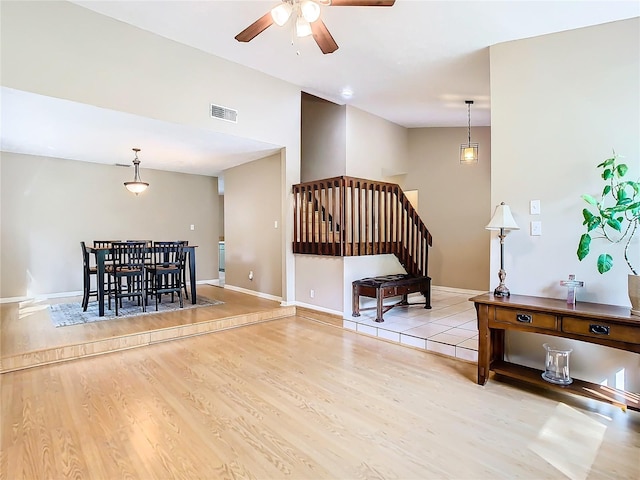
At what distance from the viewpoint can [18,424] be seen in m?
2.17

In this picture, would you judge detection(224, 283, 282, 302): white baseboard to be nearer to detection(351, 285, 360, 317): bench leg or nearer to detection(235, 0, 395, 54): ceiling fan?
detection(351, 285, 360, 317): bench leg

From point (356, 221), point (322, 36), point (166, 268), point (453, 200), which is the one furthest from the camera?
point (453, 200)

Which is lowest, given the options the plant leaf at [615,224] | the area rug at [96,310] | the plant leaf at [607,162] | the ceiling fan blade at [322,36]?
the area rug at [96,310]

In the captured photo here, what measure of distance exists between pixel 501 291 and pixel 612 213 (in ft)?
3.17

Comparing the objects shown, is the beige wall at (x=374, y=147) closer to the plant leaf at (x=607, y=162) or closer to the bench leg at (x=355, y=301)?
the bench leg at (x=355, y=301)

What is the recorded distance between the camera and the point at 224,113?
4.43m

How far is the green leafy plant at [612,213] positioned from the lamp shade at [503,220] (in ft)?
1.66

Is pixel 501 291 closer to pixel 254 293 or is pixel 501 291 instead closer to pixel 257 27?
pixel 257 27

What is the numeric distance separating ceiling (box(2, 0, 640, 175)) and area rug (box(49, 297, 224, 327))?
2354 mm

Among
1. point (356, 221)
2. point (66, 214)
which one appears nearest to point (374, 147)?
point (356, 221)

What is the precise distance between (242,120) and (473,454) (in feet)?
14.2

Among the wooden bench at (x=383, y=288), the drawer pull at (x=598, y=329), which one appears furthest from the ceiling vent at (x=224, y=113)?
the drawer pull at (x=598, y=329)

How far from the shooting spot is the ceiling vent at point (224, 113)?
4336 millimetres

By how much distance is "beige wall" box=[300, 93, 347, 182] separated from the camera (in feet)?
19.5
